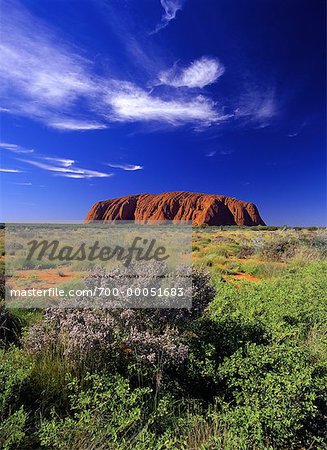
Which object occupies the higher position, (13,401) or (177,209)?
(177,209)

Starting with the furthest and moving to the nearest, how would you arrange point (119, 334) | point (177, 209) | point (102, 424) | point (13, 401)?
point (177, 209) → point (119, 334) → point (13, 401) → point (102, 424)

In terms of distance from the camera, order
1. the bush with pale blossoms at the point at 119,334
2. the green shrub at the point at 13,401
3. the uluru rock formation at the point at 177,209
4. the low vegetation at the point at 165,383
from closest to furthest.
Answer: the green shrub at the point at 13,401 < the low vegetation at the point at 165,383 < the bush with pale blossoms at the point at 119,334 < the uluru rock formation at the point at 177,209

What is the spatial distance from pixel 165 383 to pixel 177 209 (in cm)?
11674

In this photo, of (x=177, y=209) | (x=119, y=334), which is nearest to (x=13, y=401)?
(x=119, y=334)

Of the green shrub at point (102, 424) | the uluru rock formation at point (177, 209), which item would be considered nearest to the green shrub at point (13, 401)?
the green shrub at point (102, 424)

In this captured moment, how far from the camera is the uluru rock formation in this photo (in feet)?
371

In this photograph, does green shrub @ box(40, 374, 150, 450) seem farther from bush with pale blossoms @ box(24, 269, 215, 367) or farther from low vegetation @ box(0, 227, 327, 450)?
bush with pale blossoms @ box(24, 269, 215, 367)

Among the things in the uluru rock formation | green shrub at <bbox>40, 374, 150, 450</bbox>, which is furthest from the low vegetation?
the uluru rock formation

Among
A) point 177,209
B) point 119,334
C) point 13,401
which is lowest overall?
point 13,401

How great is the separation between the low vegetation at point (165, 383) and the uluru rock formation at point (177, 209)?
105m

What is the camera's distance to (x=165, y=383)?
3.71m

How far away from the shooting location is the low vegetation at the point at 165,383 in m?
2.83

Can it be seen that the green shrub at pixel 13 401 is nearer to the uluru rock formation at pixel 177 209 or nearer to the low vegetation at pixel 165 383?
the low vegetation at pixel 165 383

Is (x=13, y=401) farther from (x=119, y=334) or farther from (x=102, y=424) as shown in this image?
(x=119, y=334)
